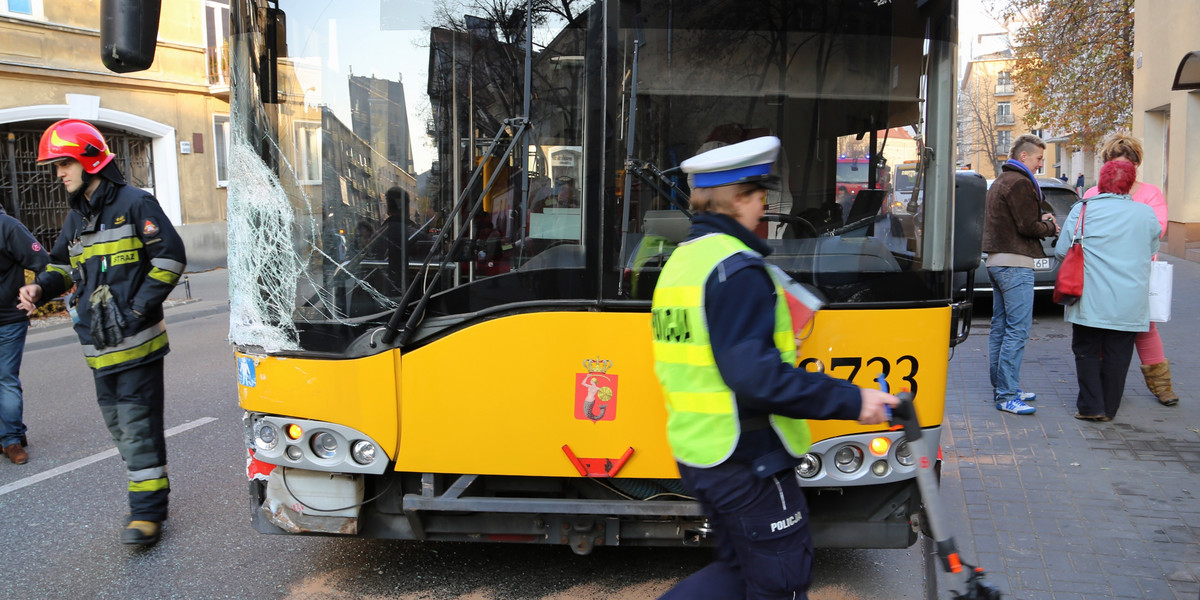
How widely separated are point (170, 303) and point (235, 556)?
11.6 meters

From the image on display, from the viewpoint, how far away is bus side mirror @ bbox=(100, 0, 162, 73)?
138 inches

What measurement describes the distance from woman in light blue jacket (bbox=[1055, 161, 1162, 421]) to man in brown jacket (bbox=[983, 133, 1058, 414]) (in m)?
0.31

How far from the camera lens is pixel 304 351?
11.6 feet

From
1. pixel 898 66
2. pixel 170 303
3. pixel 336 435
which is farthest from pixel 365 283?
pixel 170 303

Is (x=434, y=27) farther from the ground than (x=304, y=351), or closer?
farther from the ground

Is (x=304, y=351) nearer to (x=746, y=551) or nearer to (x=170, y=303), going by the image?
(x=746, y=551)

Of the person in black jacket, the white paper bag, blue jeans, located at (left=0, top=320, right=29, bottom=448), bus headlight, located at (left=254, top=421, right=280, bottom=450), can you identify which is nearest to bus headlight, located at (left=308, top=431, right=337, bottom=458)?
bus headlight, located at (left=254, top=421, right=280, bottom=450)

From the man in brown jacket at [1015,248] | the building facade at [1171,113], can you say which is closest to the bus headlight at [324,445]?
the man in brown jacket at [1015,248]

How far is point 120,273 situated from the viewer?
459cm

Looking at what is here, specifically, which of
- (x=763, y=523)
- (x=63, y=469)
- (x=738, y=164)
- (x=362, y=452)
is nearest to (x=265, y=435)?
(x=362, y=452)

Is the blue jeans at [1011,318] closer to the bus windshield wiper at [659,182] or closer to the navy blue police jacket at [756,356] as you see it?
the bus windshield wiper at [659,182]

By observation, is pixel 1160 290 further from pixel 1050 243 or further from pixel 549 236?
pixel 549 236

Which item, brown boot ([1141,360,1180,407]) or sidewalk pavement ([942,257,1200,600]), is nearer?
sidewalk pavement ([942,257,1200,600])

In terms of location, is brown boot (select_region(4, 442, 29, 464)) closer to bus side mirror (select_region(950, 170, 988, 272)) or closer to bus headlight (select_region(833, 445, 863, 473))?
bus headlight (select_region(833, 445, 863, 473))
